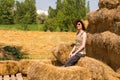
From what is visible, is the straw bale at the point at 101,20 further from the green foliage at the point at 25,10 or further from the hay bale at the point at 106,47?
the green foliage at the point at 25,10

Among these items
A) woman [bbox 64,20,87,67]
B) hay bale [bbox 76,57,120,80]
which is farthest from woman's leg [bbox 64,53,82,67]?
hay bale [bbox 76,57,120,80]

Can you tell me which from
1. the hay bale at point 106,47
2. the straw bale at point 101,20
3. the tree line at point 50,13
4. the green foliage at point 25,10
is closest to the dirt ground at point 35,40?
the tree line at point 50,13

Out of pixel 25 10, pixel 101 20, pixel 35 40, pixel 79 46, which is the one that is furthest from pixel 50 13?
pixel 79 46

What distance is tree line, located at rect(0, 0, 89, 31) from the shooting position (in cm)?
3712

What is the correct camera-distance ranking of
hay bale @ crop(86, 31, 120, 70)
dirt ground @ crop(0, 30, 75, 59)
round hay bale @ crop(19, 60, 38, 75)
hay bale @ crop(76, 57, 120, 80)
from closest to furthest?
hay bale @ crop(76, 57, 120, 80), hay bale @ crop(86, 31, 120, 70), round hay bale @ crop(19, 60, 38, 75), dirt ground @ crop(0, 30, 75, 59)

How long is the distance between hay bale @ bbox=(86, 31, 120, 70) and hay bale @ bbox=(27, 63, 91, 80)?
1424mm

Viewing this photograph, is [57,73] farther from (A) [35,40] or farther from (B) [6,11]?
(B) [6,11]

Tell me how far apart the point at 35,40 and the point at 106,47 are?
15726 mm

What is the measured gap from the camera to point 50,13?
155 feet

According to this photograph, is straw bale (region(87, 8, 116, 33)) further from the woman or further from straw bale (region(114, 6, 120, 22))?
the woman

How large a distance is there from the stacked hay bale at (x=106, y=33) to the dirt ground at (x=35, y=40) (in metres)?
11.1

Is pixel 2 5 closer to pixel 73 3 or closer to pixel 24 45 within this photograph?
pixel 73 3

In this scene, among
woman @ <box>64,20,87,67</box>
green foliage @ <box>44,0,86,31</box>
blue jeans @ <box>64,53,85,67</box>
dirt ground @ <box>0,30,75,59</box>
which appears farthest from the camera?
green foliage @ <box>44,0,86,31</box>

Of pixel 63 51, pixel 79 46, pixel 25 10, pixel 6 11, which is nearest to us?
pixel 79 46
